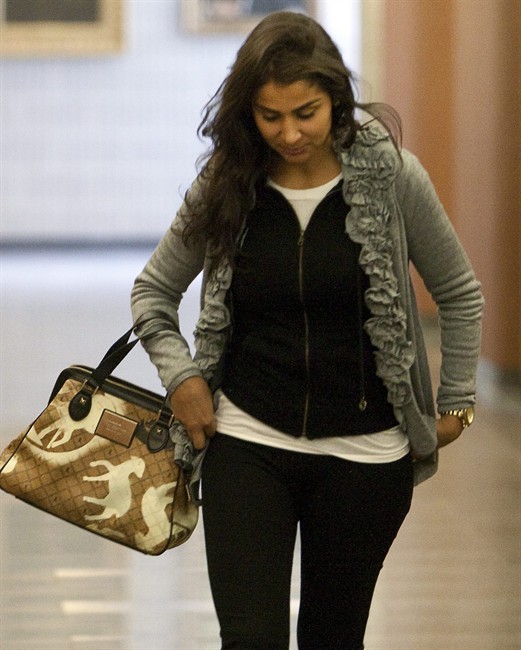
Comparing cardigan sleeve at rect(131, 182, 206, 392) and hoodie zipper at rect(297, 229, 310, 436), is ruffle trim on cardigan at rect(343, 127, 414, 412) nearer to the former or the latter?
hoodie zipper at rect(297, 229, 310, 436)

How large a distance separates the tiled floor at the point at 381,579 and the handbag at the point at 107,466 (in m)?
1.22

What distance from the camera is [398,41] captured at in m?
11.5

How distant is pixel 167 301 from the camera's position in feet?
7.65

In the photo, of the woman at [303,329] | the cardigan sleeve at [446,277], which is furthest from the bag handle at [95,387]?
the cardigan sleeve at [446,277]

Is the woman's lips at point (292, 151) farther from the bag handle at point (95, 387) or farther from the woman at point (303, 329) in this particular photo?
the bag handle at point (95, 387)

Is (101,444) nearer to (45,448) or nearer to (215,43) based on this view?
(45,448)

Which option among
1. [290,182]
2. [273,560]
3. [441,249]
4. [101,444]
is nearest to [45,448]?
[101,444]

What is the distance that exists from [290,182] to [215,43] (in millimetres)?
13919

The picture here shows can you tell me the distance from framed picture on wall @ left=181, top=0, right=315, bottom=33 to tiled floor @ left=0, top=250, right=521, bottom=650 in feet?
32.4

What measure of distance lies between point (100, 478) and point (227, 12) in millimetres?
14059

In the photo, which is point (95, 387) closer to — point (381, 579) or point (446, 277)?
point (446, 277)

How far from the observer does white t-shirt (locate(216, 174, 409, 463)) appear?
83.5 inches

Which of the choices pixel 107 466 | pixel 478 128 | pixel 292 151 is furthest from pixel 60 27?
pixel 292 151

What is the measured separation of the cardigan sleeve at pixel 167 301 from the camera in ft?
7.37
